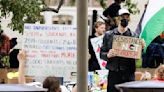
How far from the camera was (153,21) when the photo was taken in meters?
8.01

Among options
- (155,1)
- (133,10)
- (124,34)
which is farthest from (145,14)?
(133,10)

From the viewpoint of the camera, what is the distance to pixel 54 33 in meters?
6.46

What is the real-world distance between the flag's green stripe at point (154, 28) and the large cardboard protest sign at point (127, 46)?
1.62 m

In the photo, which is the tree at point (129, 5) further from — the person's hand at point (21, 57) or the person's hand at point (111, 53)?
the person's hand at point (21, 57)

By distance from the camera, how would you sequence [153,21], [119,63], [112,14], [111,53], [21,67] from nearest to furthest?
[21,67]
[111,53]
[119,63]
[153,21]
[112,14]

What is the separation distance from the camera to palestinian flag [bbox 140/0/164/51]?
307 inches

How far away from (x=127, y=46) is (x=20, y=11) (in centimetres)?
442

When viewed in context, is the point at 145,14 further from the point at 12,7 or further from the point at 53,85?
the point at 53,85

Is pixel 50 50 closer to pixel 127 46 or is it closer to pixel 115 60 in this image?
pixel 115 60

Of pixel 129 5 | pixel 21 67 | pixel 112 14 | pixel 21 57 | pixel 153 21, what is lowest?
pixel 21 67

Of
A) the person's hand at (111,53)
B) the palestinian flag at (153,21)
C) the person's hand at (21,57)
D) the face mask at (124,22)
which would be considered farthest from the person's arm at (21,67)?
the palestinian flag at (153,21)

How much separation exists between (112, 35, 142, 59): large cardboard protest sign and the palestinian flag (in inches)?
61.8

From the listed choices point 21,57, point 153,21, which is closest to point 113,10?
point 153,21

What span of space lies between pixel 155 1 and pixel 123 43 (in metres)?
2.37
